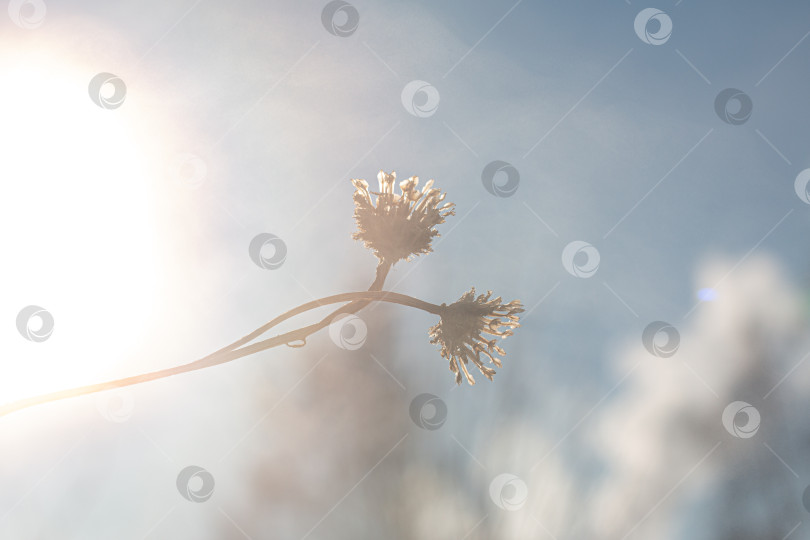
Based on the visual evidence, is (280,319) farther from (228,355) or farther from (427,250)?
(427,250)

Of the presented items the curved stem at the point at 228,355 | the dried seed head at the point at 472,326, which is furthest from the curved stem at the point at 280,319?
the dried seed head at the point at 472,326

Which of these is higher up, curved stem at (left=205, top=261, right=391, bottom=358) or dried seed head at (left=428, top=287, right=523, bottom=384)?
curved stem at (left=205, top=261, right=391, bottom=358)

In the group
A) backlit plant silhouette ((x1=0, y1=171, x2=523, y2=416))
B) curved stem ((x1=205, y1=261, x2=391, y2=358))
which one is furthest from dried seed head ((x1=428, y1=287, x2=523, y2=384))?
curved stem ((x1=205, y1=261, x2=391, y2=358))

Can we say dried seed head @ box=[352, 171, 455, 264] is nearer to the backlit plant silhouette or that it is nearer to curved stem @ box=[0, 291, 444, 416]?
the backlit plant silhouette

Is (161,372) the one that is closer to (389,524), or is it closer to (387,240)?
(387,240)

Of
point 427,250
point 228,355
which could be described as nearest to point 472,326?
point 427,250

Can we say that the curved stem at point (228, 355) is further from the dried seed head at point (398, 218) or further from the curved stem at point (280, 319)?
the dried seed head at point (398, 218)
